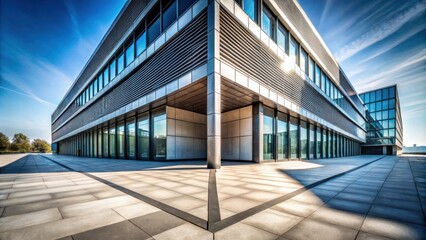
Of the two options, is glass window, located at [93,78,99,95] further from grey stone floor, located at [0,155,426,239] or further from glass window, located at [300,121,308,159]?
glass window, located at [300,121,308,159]

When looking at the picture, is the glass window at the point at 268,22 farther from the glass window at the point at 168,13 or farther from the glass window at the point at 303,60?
the glass window at the point at 168,13

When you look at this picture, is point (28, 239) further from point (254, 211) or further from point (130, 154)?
point (130, 154)

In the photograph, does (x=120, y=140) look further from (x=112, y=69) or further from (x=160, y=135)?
(x=160, y=135)

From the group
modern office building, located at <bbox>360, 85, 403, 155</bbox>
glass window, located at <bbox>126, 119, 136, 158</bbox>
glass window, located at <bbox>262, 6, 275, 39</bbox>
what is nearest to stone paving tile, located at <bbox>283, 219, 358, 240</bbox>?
glass window, located at <bbox>262, 6, 275, 39</bbox>

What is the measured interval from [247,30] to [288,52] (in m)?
7.16

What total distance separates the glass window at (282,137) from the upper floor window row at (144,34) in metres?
13.0

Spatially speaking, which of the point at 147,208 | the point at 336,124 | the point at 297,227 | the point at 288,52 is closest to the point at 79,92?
the point at 288,52

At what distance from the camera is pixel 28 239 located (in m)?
2.52

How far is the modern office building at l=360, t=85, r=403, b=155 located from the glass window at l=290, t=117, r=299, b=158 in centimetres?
5599

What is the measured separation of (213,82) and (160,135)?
9267 millimetres

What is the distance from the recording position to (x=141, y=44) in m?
18.2

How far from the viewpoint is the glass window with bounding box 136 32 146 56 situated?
58.4 feet

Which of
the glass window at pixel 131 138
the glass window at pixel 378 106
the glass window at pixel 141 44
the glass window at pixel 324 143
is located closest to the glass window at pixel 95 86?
the glass window at pixel 131 138

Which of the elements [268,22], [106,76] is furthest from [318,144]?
[106,76]
